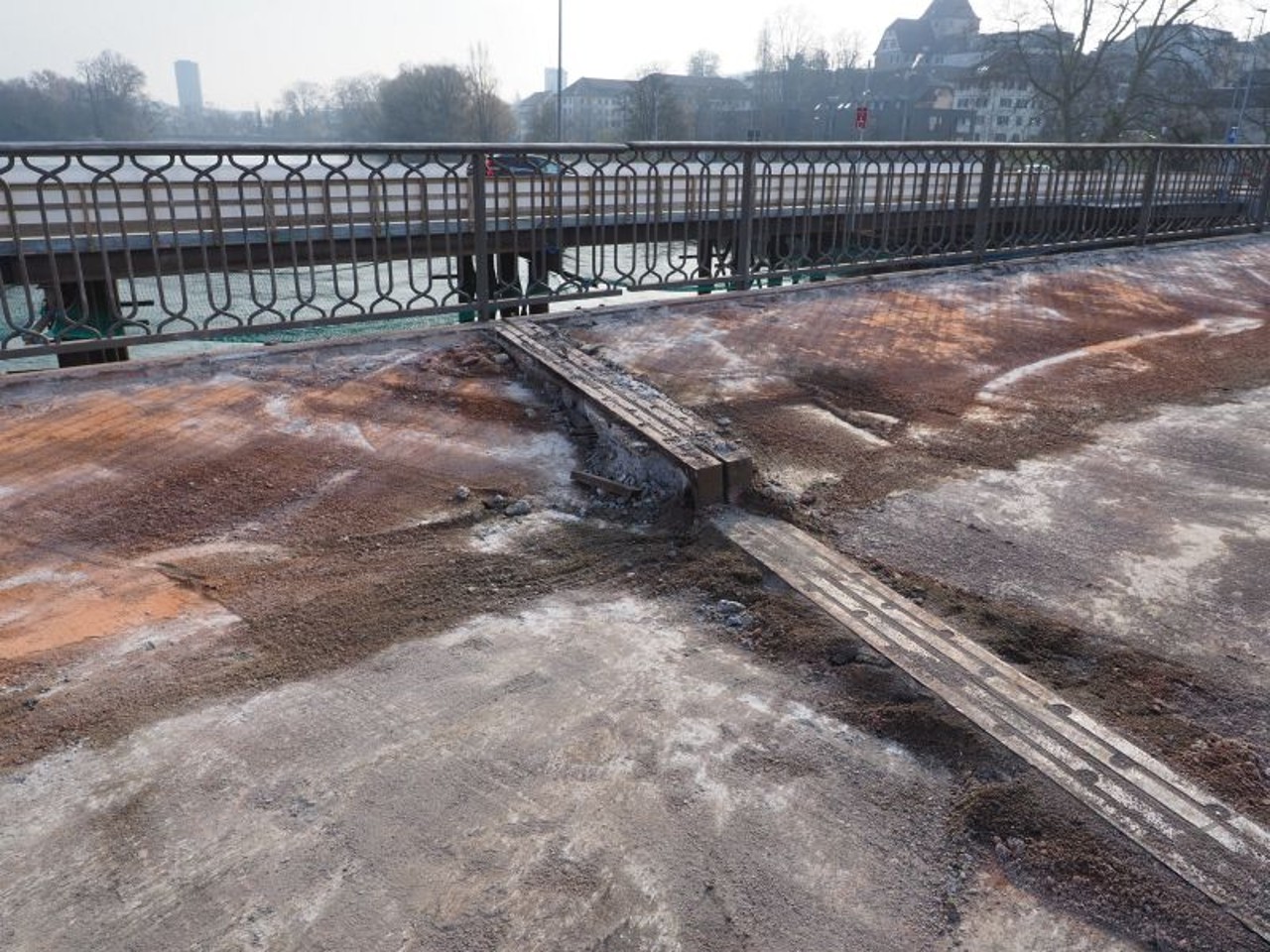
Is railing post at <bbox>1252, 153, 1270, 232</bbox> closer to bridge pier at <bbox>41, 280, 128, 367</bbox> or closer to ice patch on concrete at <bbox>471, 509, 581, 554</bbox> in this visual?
ice patch on concrete at <bbox>471, 509, 581, 554</bbox>

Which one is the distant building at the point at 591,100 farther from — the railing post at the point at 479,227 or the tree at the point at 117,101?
the railing post at the point at 479,227

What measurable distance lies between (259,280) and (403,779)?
1925 centimetres

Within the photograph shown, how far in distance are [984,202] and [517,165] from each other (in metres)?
4.68

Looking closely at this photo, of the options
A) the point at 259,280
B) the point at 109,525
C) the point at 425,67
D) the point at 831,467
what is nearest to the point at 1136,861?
the point at 831,467

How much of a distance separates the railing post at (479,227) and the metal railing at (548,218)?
14 millimetres

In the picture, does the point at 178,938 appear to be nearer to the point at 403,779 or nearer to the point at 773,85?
the point at 403,779

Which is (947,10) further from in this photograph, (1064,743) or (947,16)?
(1064,743)

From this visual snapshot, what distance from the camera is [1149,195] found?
9945 millimetres

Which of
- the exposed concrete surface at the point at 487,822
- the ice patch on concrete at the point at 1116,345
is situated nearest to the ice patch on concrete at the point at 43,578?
the exposed concrete surface at the point at 487,822

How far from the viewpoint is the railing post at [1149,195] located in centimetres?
980

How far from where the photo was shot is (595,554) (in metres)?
3.14

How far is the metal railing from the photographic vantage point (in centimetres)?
512

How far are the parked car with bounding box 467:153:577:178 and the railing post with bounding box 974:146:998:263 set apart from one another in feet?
13.4

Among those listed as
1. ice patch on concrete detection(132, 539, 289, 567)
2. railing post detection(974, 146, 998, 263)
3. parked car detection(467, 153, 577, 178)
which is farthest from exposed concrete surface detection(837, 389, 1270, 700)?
railing post detection(974, 146, 998, 263)
